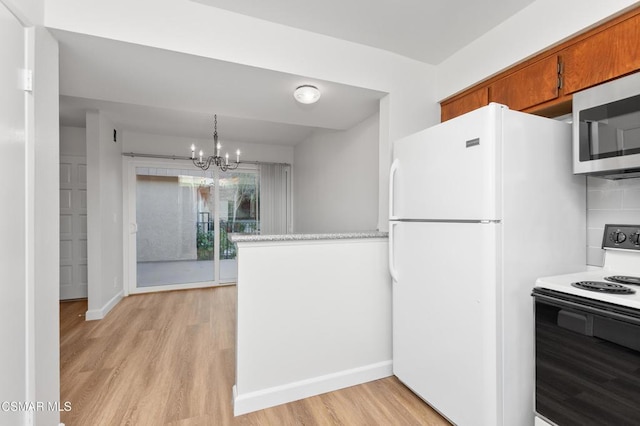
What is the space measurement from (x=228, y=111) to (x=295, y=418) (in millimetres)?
2464

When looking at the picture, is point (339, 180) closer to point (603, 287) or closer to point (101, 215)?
point (603, 287)

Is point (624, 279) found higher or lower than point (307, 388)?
higher

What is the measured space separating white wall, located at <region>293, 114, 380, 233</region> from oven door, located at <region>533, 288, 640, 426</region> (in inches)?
66.9

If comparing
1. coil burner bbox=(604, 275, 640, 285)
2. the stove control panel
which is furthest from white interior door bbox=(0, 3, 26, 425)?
the stove control panel

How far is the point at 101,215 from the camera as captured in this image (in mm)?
3570

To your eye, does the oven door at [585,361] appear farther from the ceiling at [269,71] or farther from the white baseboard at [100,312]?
the white baseboard at [100,312]

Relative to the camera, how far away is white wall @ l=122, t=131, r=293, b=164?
4.58 metres

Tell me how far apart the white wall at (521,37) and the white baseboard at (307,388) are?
224cm

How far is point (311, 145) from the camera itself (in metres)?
4.70

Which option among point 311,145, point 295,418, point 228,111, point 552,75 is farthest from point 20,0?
point 311,145

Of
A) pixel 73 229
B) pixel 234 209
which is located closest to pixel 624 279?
pixel 234 209

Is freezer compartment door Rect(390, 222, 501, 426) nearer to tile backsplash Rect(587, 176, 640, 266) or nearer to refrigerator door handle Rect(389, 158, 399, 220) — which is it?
refrigerator door handle Rect(389, 158, 399, 220)

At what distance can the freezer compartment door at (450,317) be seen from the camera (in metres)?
1.51

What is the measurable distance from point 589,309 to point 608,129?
876 millimetres
